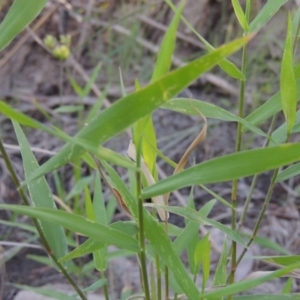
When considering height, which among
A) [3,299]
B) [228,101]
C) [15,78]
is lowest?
[3,299]

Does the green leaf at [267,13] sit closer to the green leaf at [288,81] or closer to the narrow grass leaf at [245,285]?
the green leaf at [288,81]

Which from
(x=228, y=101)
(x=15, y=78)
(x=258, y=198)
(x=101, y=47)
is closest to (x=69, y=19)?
(x=101, y=47)

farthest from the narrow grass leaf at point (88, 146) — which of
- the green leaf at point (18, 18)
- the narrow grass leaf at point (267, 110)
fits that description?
the narrow grass leaf at point (267, 110)

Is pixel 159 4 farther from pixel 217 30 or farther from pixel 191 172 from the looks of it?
pixel 191 172

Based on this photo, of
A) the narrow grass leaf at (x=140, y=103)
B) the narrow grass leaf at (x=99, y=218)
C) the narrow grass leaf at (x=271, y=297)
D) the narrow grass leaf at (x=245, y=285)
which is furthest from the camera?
the narrow grass leaf at (x=99, y=218)

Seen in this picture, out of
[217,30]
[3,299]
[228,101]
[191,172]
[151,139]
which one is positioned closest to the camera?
[191,172]

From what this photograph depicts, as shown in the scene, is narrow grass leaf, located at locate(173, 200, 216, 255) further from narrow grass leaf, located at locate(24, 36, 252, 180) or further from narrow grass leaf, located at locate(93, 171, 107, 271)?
narrow grass leaf, located at locate(24, 36, 252, 180)
